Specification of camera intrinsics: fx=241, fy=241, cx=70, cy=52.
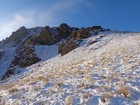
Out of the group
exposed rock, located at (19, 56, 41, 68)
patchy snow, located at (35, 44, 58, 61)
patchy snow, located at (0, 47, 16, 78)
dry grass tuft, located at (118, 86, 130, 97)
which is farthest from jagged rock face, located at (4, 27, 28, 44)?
dry grass tuft, located at (118, 86, 130, 97)

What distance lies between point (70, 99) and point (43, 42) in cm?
5859

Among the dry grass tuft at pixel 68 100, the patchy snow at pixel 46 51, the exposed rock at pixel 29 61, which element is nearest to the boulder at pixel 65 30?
the patchy snow at pixel 46 51

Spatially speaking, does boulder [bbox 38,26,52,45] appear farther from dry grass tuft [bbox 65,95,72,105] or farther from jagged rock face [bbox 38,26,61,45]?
dry grass tuft [bbox 65,95,72,105]

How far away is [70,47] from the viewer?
5081 cm

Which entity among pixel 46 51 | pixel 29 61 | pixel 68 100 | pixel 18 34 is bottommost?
pixel 68 100

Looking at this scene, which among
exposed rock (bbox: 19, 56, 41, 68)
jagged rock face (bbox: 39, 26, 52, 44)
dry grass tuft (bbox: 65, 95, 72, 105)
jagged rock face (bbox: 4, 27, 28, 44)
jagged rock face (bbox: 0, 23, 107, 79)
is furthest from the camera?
jagged rock face (bbox: 4, 27, 28, 44)

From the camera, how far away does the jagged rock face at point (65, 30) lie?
72156mm

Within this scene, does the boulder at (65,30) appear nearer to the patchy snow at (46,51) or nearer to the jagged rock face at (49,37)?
the jagged rock face at (49,37)

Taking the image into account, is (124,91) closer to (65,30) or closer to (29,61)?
(29,61)

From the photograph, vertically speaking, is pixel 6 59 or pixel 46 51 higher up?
pixel 46 51

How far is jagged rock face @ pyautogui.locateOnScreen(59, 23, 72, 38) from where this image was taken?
7216 cm

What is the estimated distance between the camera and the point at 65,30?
73.8 metres

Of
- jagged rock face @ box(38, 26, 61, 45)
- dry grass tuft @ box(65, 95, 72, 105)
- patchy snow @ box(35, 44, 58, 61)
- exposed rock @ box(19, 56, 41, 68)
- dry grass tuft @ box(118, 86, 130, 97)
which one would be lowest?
dry grass tuft @ box(65, 95, 72, 105)

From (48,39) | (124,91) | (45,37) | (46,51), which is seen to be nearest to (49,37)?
(48,39)
